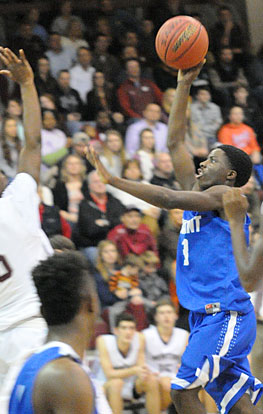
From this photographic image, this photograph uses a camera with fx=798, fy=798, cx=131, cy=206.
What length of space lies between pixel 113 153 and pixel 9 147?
3.88 ft

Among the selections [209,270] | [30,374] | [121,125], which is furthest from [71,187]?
[30,374]

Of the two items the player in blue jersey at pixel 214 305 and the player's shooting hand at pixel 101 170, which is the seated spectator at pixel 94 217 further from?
the player's shooting hand at pixel 101 170

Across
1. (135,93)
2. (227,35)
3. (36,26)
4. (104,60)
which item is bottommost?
(135,93)

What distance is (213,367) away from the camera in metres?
4.49

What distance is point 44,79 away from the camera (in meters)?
9.66

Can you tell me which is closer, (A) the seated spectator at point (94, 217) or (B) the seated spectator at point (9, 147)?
(A) the seated spectator at point (94, 217)

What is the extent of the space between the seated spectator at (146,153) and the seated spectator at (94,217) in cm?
61

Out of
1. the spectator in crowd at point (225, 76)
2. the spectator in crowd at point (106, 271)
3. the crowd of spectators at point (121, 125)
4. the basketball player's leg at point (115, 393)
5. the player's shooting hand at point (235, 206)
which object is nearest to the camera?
the player's shooting hand at point (235, 206)

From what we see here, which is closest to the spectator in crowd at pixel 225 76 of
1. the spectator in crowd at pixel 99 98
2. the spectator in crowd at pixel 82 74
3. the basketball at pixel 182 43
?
the spectator in crowd at pixel 99 98

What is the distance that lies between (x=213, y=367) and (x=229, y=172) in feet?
3.69

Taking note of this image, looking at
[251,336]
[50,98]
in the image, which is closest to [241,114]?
[50,98]

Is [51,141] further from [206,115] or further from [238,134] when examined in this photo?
[238,134]

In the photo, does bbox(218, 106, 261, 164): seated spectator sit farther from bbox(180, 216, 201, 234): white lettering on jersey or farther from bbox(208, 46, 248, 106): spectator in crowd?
bbox(180, 216, 201, 234): white lettering on jersey

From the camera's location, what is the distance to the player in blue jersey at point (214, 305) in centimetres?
450
